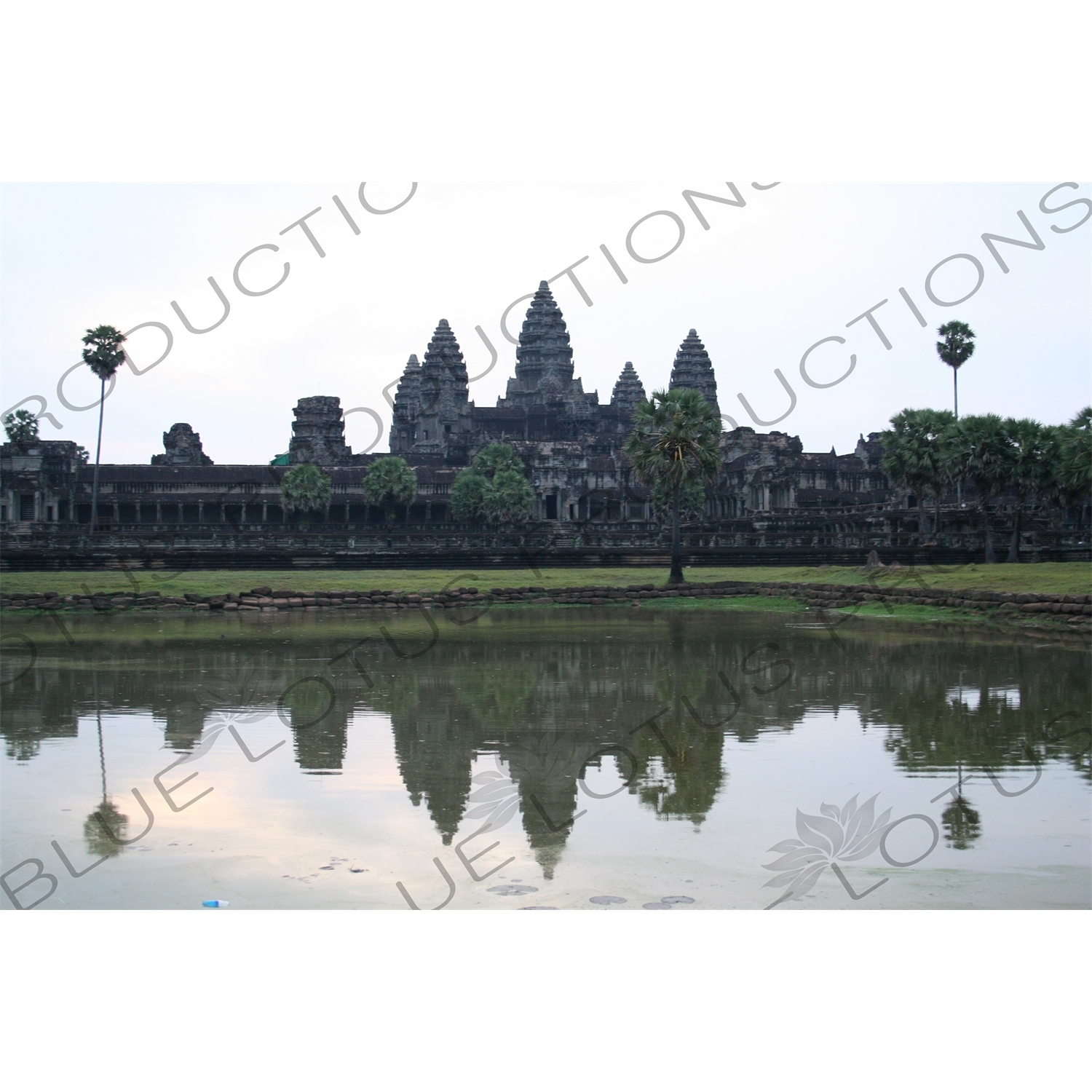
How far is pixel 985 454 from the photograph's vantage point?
127 ft

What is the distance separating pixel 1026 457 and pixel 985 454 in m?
1.25

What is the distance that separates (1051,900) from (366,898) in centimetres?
377

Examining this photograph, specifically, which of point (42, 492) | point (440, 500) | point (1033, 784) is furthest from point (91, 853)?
point (440, 500)

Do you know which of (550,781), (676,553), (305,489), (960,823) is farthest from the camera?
(305,489)

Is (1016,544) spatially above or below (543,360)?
below

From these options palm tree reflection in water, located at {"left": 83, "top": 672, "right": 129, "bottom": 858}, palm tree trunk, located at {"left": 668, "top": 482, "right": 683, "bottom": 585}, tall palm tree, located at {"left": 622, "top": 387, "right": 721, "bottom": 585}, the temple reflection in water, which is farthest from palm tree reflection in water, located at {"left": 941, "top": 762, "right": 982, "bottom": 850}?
tall palm tree, located at {"left": 622, "top": 387, "right": 721, "bottom": 585}

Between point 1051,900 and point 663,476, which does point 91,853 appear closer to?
point 1051,900

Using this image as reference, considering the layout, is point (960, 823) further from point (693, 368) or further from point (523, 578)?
point (693, 368)

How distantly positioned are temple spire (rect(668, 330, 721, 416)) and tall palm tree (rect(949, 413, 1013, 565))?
68969 mm

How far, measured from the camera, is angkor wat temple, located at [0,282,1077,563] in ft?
150

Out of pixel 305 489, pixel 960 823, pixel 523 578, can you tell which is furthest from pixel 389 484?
pixel 960 823
